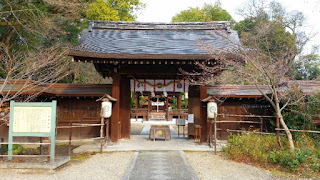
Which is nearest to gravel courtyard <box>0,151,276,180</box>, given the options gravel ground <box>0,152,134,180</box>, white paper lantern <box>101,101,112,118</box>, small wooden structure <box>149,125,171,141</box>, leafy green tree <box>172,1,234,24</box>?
gravel ground <box>0,152,134,180</box>

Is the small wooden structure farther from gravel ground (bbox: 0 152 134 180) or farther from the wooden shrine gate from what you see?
gravel ground (bbox: 0 152 134 180)

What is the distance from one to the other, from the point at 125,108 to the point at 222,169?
6.29 metres

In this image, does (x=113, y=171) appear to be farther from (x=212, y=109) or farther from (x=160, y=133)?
(x=160, y=133)

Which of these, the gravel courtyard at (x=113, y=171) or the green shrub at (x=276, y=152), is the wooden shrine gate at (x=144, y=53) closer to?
the green shrub at (x=276, y=152)

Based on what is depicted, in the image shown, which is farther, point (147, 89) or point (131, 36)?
point (131, 36)

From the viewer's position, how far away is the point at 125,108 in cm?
1178

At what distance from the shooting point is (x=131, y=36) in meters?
12.9

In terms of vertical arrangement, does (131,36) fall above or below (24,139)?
above

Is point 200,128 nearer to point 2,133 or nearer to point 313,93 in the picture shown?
point 313,93

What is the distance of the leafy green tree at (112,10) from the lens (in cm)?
2041

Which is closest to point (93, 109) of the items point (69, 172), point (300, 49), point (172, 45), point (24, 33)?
point (172, 45)

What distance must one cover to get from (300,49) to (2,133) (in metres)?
12.3

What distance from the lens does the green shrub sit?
A: 19.9 ft

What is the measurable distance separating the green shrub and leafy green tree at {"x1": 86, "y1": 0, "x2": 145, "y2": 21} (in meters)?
15.1
